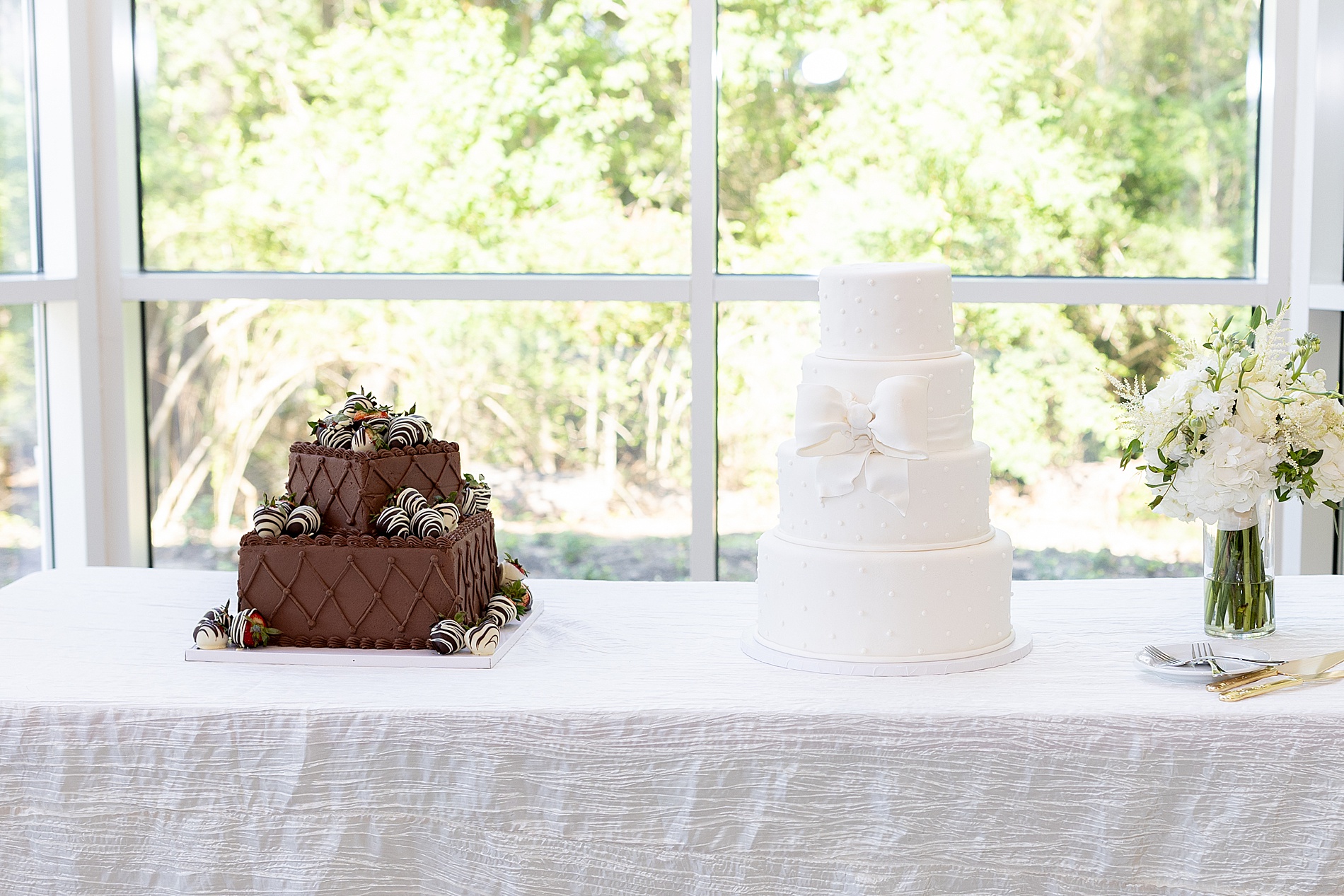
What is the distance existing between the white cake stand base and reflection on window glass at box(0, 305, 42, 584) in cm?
191

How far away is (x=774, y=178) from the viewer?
259 cm

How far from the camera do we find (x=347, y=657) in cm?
131

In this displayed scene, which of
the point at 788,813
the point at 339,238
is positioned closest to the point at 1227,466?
the point at 788,813

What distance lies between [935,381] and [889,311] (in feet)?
0.29

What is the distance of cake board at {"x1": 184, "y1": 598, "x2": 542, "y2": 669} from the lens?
1300 mm

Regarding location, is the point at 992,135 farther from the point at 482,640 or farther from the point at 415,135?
the point at 482,640

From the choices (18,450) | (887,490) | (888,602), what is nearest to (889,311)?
(887,490)

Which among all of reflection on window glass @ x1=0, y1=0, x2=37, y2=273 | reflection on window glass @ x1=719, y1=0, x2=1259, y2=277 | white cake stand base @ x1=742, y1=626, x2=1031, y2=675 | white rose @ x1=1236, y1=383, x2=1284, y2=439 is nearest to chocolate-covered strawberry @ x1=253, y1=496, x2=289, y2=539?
white cake stand base @ x1=742, y1=626, x2=1031, y2=675

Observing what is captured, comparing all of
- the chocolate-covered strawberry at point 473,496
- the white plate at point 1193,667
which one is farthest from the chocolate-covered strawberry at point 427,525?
the white plate at point 1193,667

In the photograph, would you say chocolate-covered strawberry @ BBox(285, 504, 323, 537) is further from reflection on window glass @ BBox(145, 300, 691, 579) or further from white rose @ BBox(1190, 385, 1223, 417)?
reflection on window glass @ BBox(145, 300, 691, 579)

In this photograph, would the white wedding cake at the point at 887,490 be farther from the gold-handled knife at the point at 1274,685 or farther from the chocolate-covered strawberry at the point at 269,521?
the chocolate-covered strawberry at the point at 269,521

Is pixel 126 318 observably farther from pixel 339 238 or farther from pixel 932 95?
pixel 932 95

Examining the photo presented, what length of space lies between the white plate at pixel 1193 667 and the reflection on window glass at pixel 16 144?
2332 mm

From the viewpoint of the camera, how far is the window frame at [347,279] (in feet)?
8.02
